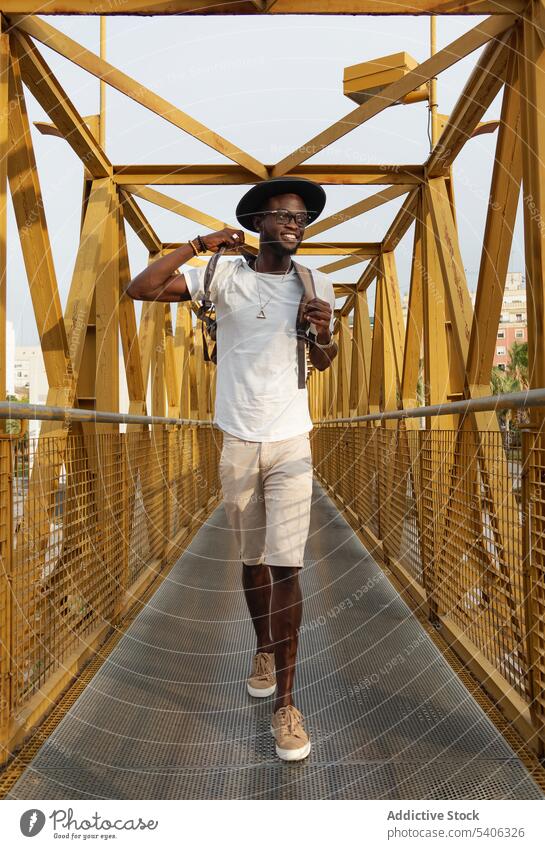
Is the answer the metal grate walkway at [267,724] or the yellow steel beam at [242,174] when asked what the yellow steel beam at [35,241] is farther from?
the yellow steel beam at [242,174]

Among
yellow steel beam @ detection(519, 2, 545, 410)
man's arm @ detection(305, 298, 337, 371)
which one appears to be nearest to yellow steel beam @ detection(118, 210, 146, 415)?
man's arm @ detection(305, 298, 337, 371)

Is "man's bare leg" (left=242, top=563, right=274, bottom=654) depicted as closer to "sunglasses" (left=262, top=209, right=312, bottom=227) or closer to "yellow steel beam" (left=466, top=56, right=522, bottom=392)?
"yellow steel beam" (left=466, top=56, right=522, bottom=392)

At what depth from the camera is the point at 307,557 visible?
5930 millimetres

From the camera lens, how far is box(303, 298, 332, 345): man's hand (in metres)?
2.55

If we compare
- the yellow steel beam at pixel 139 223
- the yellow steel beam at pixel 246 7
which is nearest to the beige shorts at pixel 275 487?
the yellow steel beam at pixel 246 7

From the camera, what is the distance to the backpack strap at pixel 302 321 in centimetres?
265

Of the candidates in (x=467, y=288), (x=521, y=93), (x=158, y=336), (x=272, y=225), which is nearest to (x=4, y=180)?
(x=272, y=225)

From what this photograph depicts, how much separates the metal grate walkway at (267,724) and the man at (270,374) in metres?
0.28

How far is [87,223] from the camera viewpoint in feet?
15.3

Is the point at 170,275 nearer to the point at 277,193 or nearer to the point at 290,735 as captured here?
the point at 277,193

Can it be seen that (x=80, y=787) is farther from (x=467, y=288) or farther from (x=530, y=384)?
(x=467, y=288)

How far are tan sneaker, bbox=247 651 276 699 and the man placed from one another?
34 cm

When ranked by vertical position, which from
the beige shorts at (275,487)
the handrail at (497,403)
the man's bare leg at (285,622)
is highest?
the handrail at (497,403)

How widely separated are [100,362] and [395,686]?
2.86 m
